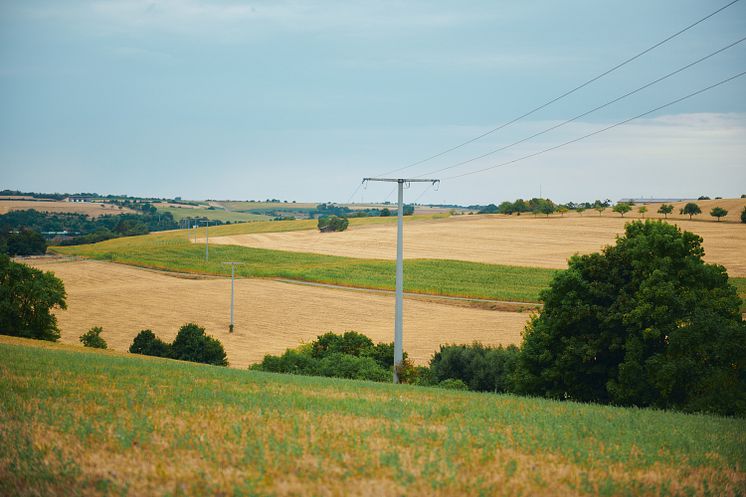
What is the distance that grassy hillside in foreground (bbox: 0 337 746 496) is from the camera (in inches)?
400

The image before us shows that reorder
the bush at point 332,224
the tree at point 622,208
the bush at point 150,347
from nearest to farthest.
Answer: the bush at point 150,347, the tree at point 622,208, the bush at point 332,224

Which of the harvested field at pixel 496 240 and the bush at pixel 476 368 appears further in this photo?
the harvested field at pixel 496 240

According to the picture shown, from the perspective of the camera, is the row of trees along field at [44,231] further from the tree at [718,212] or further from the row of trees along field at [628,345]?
the tree at [718,212]

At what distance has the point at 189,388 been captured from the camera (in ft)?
60.8

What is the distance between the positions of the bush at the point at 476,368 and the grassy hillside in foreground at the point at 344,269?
120 ft

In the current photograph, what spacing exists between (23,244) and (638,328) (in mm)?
117147

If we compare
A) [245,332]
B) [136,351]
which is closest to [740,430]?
[136,351]

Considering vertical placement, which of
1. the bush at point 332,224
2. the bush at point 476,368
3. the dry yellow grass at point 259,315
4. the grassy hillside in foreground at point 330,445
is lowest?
the dry yellow grass at point 259,315

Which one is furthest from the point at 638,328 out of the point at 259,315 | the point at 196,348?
the point at 259,315

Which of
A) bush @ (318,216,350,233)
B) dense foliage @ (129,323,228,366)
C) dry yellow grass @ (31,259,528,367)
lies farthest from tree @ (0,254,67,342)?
bush @ (318,216,350,233)

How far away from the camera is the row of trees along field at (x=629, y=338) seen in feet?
92.7

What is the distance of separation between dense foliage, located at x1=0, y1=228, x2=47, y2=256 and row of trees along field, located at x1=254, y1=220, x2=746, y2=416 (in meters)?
99.1

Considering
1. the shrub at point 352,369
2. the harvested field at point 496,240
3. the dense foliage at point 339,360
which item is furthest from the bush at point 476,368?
the harvested field at point 496,240

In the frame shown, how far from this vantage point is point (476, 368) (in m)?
40.3
